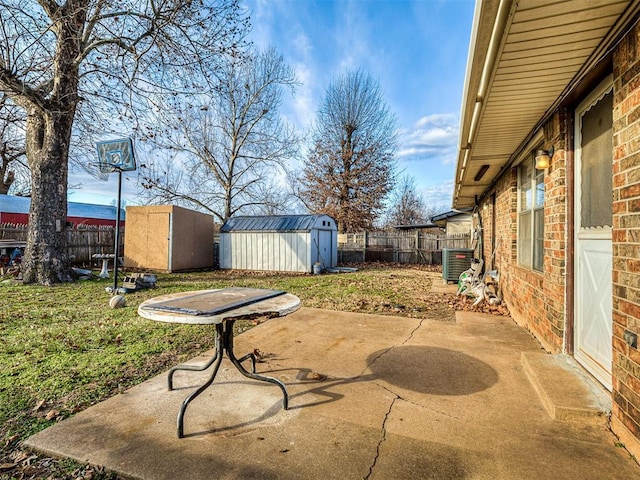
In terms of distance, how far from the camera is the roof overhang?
1667mm

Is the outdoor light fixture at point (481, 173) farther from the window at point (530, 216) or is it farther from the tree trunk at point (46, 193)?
the tree trunk at point (46, 193)

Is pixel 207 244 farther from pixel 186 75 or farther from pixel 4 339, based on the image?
pixel 4 339

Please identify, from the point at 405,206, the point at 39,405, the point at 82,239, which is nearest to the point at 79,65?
the point at 82,239

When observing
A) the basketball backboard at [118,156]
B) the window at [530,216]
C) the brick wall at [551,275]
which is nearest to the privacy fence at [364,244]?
the basketball backboard at [118,156]

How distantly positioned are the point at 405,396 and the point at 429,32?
7.34 metres

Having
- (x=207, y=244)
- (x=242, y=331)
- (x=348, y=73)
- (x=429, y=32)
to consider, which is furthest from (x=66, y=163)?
(x=348, y=73)

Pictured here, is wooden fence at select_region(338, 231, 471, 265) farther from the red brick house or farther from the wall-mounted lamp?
the wall-mounted lamp

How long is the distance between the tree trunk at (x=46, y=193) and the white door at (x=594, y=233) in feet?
32.4

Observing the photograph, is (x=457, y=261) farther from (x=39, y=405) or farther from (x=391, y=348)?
(x=39, y=405)

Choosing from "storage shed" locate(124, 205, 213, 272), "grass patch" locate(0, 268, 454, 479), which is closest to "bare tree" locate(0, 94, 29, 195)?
"storage shed" locate(124, 205, 213, 272)

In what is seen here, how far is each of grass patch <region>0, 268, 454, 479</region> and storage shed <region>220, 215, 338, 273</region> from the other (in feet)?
15.6

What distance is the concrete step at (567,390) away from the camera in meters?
1.99

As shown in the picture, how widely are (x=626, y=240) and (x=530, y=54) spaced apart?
4.16ft

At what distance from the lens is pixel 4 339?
12.5 ft
